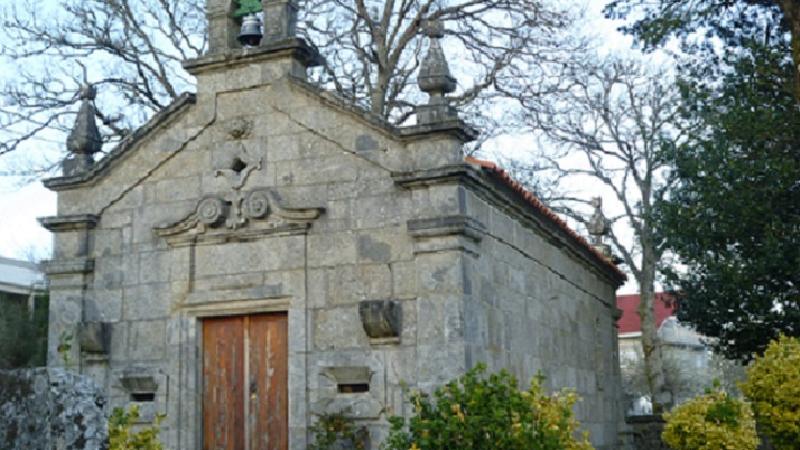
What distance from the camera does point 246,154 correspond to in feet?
34.7

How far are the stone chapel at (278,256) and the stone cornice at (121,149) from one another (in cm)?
2

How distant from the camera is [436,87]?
9.73 meters

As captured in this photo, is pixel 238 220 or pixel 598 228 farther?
pixel 598 228

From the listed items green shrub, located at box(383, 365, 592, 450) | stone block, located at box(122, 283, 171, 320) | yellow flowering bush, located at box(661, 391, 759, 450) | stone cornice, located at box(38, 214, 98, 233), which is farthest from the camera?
stone cornice, located at box(38, 214, 98, 233)

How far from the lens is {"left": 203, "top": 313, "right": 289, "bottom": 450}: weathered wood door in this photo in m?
10.1

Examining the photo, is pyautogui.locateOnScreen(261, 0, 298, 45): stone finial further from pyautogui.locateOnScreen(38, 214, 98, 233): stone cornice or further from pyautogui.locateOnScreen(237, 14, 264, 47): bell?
pyautogui.locateOnScreen(38, 214, 98, 233): stone cornice

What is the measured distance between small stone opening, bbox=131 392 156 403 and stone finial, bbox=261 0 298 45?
4004 mm

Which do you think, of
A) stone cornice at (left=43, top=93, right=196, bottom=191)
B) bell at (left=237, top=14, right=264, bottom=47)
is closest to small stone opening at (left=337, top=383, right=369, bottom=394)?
stone cornice at (left=43, top=93, right=196, bottom=191)

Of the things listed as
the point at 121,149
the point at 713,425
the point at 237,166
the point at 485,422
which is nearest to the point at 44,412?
the point at 485,422

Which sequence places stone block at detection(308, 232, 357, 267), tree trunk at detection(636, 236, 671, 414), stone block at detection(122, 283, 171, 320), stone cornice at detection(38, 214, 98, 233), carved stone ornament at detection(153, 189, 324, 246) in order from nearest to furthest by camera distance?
1. stone block at detection(308, 232, 357, 267)
2. carved stone ornament at detection(153, 189, 324, 246)
3. stone block at detection(122, 283, 171, 320)
4. stone cornice at detection(38, 214, 98, 233)
5. tree trunk at detection(636, 236, 671, 414)

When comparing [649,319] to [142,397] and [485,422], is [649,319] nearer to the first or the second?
[142,397]

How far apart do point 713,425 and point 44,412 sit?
873 cm

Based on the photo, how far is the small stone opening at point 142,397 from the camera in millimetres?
10703

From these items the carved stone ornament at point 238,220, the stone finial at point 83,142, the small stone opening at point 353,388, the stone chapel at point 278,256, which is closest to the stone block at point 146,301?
the stone chapel at point 278,256
